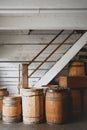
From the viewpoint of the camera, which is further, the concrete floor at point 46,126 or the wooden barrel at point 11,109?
the wooden barrel at point 11,109

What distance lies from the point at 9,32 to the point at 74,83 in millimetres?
2087

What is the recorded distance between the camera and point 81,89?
21.7 ft

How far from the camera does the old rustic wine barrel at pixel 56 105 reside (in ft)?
17.5

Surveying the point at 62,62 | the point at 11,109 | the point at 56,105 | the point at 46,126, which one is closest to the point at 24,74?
the point at 11,109

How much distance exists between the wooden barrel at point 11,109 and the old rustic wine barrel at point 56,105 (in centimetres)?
65

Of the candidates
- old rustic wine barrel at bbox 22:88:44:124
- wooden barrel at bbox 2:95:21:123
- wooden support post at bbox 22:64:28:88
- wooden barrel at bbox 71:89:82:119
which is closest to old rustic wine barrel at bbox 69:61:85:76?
wooden barrel at bbox 71:89:82:119

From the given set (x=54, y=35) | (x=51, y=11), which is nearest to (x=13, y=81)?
(x=54, y=35)

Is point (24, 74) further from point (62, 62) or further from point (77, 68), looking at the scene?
point (77, 68)

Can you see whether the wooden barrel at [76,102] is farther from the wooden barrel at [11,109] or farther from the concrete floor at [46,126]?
the wooden barrel at [11,109]

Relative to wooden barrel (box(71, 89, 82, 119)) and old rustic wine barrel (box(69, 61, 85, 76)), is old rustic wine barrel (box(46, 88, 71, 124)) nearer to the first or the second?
wooden barrel (box(71, 89, 82, 119))

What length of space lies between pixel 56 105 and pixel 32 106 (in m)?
0.49

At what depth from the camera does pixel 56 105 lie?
210 inches

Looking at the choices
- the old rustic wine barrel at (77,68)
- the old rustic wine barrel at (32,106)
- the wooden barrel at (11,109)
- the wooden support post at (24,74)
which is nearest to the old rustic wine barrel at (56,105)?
the old rustic wine barrel at (32,106)

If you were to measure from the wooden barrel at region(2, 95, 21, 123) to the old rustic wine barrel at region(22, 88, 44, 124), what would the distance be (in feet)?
0.55
